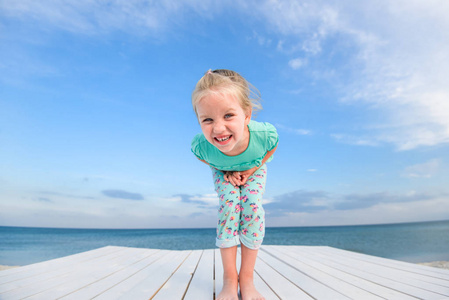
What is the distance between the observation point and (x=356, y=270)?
2.63m

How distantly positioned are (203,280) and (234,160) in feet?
3.13

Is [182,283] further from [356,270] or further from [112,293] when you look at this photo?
[356,270]

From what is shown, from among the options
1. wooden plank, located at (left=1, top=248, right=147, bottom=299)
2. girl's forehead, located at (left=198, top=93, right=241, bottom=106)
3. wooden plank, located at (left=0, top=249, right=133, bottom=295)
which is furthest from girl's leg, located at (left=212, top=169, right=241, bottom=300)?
wooden plank, located at (left=0, top=249, right=133, bottom=295)

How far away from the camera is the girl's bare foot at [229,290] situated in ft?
5.35

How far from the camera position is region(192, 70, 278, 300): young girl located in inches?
64.5

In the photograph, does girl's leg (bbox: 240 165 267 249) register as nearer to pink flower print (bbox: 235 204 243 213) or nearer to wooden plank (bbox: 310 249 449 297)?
pink flower print (bbox: 235 204 243 213)

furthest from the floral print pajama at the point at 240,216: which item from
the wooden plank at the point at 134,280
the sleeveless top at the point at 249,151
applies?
the wooden plank at the point at 134,280

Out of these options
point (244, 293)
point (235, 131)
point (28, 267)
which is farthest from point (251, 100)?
Result: point (28, 267)

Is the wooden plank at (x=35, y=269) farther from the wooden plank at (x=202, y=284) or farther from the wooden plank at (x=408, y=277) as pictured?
the wooden plank at (x=408, y=277)

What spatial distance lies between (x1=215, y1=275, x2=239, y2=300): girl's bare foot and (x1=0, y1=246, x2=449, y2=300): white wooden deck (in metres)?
0.09

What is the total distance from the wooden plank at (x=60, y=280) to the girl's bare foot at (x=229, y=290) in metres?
1.06

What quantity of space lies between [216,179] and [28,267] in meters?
2.14

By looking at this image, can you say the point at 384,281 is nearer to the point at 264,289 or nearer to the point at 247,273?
the point at 264,289

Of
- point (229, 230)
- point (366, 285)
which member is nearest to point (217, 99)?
point (229, 230)
